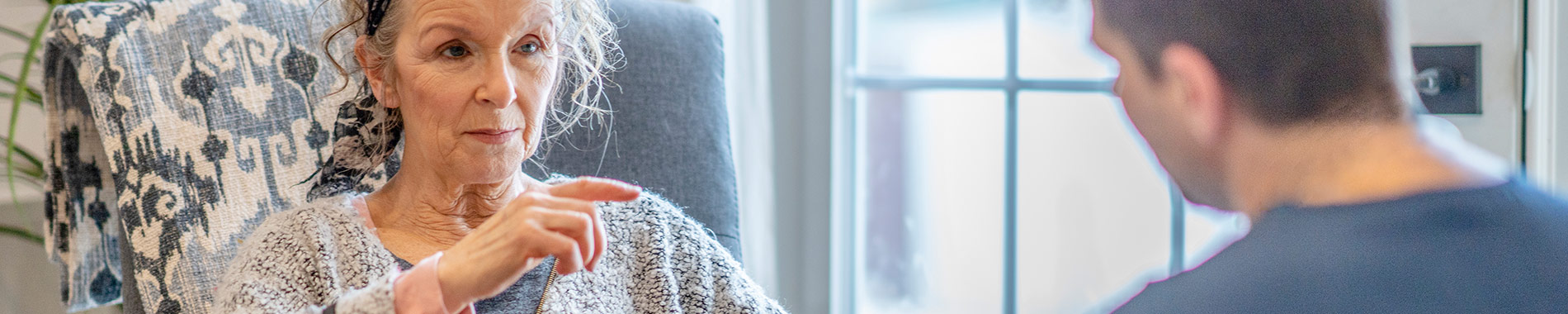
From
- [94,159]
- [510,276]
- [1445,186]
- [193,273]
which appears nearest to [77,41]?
[94,159]

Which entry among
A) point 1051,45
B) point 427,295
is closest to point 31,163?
point 427,295

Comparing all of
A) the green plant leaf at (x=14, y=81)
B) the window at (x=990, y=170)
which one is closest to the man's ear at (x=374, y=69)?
the green plant leaf at (x=14, y=81)

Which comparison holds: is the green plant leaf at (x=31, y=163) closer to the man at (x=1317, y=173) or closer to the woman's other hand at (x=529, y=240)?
the woman's other hand at (x=529, y=240)

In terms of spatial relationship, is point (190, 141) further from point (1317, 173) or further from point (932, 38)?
point (932, 38)

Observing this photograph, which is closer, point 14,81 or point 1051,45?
point 14,81

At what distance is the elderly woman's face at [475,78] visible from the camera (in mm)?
879

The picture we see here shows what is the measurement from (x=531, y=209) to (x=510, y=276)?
6cm

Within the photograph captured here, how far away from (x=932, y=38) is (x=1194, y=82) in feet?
5.00

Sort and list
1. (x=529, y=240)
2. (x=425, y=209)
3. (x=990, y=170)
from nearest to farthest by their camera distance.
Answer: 1. (x=529, y=240)
2. (x=425, y=209)
3. (x=990, y=170)

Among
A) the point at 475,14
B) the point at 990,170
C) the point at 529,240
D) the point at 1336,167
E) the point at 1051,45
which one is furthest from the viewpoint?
the point at 990,170

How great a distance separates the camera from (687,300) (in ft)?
3.50

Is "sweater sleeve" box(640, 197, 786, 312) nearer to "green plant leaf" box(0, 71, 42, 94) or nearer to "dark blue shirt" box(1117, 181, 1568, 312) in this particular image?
"dark blue shirt" box(1117, 181, 1568, 312)

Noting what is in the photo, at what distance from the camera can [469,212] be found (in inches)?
40.4

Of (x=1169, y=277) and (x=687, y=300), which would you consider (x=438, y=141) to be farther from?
(x=1169, y=277)
